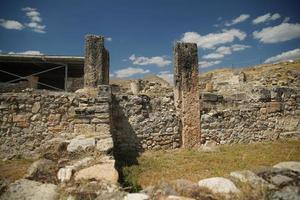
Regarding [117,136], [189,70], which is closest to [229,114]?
[189,70]

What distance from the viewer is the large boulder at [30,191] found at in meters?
3.61

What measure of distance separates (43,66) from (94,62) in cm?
594

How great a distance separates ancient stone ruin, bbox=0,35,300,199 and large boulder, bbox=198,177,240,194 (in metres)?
1.43

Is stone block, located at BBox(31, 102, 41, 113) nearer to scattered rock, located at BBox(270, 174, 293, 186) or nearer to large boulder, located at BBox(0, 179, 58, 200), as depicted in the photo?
large boulder, located at BBox(0, 179, 58, 200)

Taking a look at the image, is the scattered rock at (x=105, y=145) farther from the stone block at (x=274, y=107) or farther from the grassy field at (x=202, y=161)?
the stone block at (x=274, y=107)

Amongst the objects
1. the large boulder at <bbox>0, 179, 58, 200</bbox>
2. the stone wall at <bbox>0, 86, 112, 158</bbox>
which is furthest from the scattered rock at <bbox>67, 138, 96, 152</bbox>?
the large boulder at <bbox>0, 179, 58, 200</bbox>

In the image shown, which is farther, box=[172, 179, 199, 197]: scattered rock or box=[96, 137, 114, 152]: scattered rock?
box=[96, 137, 114, 152]: scattered rock

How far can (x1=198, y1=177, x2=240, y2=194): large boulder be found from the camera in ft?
13.1

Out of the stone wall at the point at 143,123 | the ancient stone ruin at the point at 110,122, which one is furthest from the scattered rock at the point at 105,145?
the stone wall at the point at 143,123

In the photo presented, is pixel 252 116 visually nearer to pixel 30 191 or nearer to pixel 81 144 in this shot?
pixel 81 144

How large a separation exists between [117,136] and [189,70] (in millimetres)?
3403

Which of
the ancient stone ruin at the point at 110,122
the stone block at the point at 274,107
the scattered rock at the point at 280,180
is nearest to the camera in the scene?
the scattered rock at the point at 280,180

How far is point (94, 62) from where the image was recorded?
32.5 ft

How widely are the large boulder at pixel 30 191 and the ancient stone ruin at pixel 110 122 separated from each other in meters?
0.02
